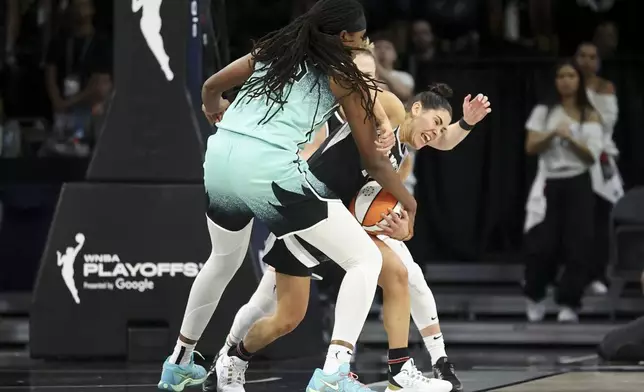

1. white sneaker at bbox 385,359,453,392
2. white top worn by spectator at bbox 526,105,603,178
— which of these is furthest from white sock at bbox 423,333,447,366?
white top worn by spectator at bbox 526,105,603,178

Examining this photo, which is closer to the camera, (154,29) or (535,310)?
(154,29)

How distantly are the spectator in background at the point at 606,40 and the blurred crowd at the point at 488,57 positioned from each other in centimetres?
1

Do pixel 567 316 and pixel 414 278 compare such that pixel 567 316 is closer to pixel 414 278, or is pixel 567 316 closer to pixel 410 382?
pixel 414 278

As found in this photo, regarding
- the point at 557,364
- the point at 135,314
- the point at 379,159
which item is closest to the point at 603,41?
the point at 557,364

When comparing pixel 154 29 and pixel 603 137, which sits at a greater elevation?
pixel 154 29

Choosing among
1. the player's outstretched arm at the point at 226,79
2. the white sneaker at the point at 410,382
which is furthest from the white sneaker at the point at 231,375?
the player's outstretched arm at the point at 226,79

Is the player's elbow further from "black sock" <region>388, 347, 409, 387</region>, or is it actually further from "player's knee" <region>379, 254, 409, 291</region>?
"black sock" <region>388, 347, 409, 387</region>

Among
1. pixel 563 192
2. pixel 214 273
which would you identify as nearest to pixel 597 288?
pixel 563 192

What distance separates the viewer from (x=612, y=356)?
8.88 m

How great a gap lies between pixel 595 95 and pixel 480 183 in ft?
3.77

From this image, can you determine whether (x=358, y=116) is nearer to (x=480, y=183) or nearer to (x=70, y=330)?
(x=70, y=330)

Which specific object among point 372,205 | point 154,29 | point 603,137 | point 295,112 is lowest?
point 603,137

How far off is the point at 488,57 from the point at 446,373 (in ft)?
16.4

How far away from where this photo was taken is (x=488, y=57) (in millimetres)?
11547
